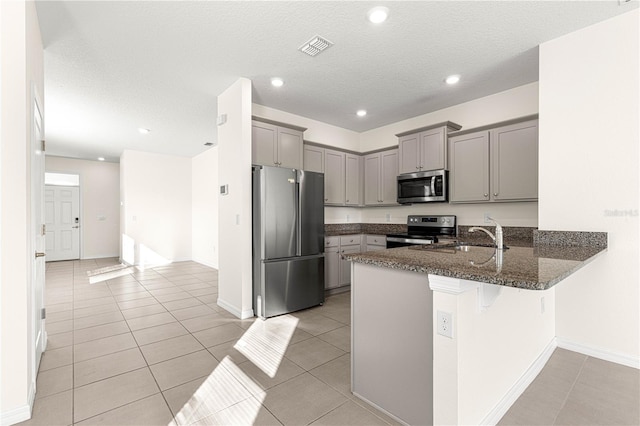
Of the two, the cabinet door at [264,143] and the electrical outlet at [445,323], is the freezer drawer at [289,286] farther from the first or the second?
the electrical outlet at [445,323]

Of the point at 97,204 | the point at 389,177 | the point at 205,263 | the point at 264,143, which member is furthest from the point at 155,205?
the point at 389,177

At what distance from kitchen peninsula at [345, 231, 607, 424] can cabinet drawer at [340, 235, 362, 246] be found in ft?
9.06

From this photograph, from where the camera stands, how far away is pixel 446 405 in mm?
1406

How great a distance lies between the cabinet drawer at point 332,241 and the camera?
4473mm

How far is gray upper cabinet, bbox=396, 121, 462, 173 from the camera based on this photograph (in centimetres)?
399

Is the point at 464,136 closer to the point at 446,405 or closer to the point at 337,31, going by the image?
the point at 337,31

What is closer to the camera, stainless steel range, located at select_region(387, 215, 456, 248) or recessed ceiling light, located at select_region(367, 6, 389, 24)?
recessed ceiling light, located at select_region(367, 6, 389, 24)

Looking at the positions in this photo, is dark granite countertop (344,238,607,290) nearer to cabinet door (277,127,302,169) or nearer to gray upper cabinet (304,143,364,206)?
cabinet door (277,127,302,169)

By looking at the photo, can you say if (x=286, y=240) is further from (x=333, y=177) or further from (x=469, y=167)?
(x=469, y=167)

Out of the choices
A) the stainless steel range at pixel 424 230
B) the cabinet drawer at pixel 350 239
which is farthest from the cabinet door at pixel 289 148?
the stainless steel range at pixel 424 230

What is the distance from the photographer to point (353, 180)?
5.21 metres

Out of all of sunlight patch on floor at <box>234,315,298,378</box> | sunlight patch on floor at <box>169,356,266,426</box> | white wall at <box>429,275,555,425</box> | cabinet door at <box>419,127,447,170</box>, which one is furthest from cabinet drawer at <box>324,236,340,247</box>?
white wall at <box>429,275,555,425</box>

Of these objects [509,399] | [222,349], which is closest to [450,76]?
[509,399]

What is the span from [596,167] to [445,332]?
7.32 feet
